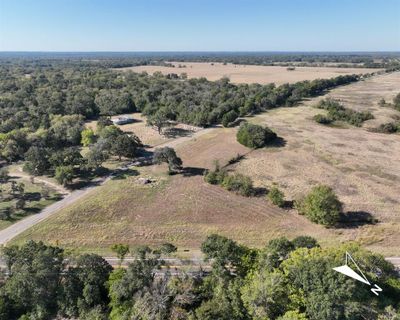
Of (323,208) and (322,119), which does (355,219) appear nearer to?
(323,208)

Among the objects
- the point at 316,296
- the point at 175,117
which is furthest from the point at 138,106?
the point at 316,296

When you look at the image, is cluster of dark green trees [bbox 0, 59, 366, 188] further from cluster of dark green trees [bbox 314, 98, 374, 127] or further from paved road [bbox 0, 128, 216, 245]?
cluster of dark green trees [bbox 314, 98, 374, 127]

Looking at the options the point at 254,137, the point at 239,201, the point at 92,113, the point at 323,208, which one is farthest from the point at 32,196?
the point at 92,113

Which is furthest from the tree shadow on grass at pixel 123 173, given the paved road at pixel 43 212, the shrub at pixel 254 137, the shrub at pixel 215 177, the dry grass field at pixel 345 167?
the shrub at pixel 254 137

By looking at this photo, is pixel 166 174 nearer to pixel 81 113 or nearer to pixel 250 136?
pixel 250 136

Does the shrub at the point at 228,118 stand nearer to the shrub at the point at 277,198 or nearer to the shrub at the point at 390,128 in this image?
the shrub at the point at 390,128

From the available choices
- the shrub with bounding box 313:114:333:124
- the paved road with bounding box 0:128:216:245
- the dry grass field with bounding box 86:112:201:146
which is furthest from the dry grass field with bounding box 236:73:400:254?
the paved road with bounding box 0:128:216:245
